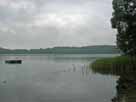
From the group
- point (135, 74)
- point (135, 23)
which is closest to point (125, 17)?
point (135, 23)

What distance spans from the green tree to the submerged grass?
13.8ft

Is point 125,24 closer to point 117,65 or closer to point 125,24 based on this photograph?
point 125,24

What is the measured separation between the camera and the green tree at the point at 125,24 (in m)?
44.4

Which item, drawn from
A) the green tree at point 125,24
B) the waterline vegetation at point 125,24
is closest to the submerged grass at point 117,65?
the waterline vegetation at point 125,24

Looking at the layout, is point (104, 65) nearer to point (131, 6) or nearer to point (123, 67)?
point (123, 67)

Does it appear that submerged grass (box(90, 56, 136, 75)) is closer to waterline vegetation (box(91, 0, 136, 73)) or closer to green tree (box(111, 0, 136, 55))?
waterline vegetation (box(91, 0, 136, 73))

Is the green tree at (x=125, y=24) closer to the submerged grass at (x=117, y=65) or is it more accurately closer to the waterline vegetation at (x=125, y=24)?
the waterline vegetation at (x=125, y=24)

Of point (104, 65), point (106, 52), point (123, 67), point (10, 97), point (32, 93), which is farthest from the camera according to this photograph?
point (106, 52)

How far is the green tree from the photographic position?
1748 inches

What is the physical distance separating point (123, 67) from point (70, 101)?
72.3 ft

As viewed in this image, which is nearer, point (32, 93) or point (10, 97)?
point (10, 97)

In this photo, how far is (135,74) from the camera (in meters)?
46.4

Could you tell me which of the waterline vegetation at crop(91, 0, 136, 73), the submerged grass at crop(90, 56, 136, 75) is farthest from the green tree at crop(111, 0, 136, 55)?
the submerged grass at crop(90, 56, 136, 75)

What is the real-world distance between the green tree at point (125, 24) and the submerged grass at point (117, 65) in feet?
13.8
